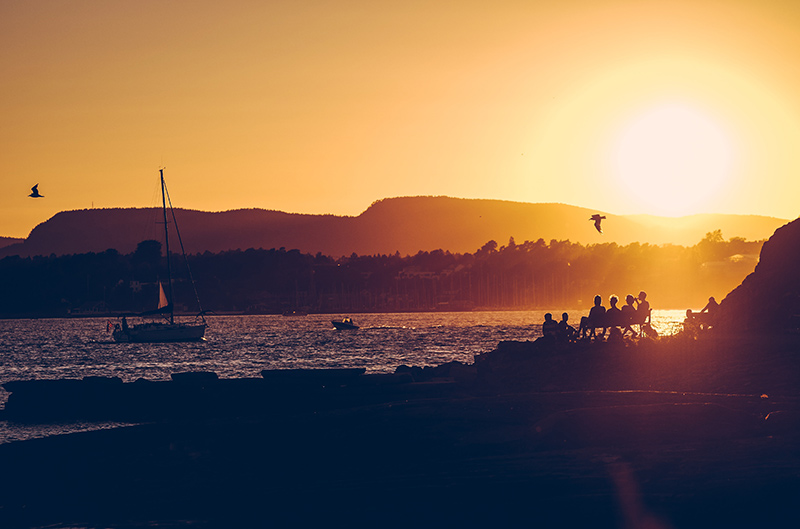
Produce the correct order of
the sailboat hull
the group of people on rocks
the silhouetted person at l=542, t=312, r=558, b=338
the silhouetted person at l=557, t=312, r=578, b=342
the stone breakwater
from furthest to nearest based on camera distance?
the sailboat hull
the silhouetted person at l=542, t=312, r=558, b=338
the silhouetted person at l=557, t=312, r=578, b=342
the group of people on rocks
the stone breakwater

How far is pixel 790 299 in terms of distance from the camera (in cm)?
2994

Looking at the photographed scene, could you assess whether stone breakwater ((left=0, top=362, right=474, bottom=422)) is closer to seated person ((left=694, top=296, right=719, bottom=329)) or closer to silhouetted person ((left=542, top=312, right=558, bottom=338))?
silhouetted person ((left=542, top=312, right=558, bottom=338))

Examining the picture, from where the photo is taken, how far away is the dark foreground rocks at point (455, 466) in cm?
1331

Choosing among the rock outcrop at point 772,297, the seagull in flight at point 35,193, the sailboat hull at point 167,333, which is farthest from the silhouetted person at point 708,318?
the sailboat hull at point 167,333

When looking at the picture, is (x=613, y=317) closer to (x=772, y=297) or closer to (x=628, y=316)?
(x=628, y=316)

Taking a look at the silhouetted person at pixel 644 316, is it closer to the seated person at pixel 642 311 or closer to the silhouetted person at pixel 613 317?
the seated person at pixel 642 311

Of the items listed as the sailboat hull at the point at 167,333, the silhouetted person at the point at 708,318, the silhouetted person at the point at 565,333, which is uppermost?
the silhouetted person at the point at 708,318

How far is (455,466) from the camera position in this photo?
51.3 feet

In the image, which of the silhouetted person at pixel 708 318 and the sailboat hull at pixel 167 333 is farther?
the sailboat hull at pixel 167 333

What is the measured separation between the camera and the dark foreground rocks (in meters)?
13.3

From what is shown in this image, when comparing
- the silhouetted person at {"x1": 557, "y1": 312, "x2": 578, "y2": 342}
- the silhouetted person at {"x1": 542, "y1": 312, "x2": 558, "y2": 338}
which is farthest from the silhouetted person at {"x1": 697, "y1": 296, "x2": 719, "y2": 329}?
the silhouetted person at {"x1": 542, "y1": 312, "x2": 558, "y2": 338}

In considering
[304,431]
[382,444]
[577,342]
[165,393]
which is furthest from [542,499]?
[165,393]

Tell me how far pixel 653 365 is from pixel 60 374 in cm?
4725

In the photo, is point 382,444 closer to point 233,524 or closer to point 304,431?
point 304,431
